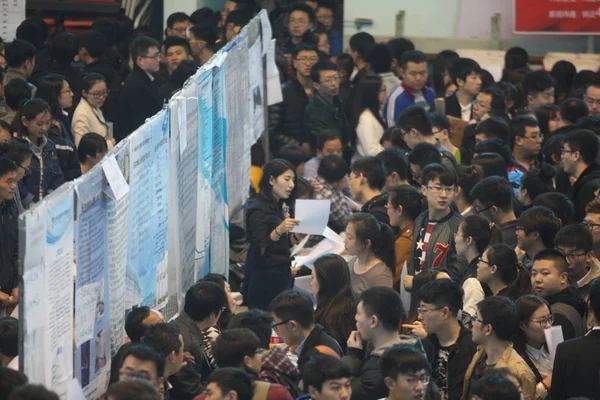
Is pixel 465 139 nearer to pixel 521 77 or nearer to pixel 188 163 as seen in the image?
pixel 521 77

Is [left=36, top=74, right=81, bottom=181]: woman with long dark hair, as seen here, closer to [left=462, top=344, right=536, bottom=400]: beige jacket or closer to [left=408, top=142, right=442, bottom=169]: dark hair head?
[left=408, top=142, right=442, bottom=169]: dark hair head

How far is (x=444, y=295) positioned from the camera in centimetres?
667

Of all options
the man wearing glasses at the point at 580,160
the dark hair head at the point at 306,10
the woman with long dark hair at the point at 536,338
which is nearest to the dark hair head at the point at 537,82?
the dark hair head at the point at 306,10

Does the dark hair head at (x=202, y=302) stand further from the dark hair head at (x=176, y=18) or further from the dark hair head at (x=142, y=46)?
the dark hair head at (x=176, y=18)

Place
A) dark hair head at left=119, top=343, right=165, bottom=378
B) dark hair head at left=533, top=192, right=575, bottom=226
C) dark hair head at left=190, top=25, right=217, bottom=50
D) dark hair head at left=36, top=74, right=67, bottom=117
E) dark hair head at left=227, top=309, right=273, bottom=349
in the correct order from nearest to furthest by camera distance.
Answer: dark hair head at left=119, top=343, right=165, bottom=378 < dark hair head at left=227, top=309, right=273, bottom=349 < dark hair head at left=533, top=192, right=575, bottom=226 < dark hair head at left=36, top=74, right=67, bottom=117 < dark hair head at left=190, top=25, right=217, bottom=50

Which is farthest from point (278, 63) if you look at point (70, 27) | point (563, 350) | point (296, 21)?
point (563, 350)

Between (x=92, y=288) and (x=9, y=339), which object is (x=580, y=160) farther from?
(x=9, y=339)

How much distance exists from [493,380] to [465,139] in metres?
6.14

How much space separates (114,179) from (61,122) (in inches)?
168

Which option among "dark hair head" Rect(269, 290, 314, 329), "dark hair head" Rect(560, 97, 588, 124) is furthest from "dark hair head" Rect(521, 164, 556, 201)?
"dark hair head" Rect(269, 290, 314, 329)

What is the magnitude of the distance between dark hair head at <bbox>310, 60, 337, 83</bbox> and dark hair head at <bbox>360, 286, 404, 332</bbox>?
18.3 feet

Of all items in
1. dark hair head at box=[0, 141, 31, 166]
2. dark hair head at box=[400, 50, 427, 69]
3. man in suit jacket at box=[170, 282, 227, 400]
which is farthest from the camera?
dark hair head at box=[400, 50, 427, 69]

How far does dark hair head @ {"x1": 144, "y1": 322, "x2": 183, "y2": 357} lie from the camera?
6.12 m

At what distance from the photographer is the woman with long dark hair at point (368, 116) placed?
11805mm
